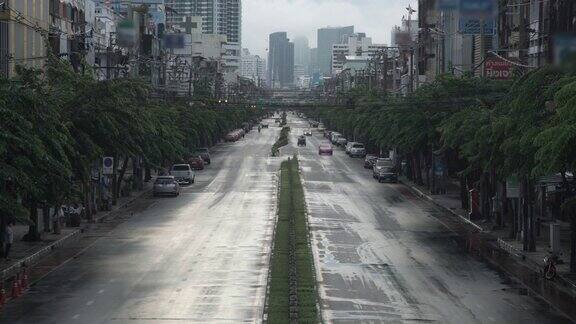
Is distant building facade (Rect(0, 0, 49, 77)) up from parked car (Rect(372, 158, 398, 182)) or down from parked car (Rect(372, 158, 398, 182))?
up

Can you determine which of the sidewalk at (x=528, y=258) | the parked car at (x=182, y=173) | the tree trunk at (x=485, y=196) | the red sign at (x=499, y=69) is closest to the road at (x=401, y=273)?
the sidewalk at (x=528, y=258)

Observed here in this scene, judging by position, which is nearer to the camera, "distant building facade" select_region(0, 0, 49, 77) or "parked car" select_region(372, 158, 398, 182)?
"distant building facade" select_region(0, 0, 49, 77)

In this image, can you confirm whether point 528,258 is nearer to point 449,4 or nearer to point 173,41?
point 449,4

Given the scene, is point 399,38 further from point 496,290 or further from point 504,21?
point 496,290

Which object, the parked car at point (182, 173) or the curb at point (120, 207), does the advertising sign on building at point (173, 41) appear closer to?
the parked car at point (182, 173)

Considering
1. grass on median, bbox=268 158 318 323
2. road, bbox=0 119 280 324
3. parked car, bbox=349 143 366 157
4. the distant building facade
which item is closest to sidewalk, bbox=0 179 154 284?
road, bbox=0 119 280 324

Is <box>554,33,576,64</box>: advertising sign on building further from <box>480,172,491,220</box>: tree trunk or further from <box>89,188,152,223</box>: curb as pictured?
<box>89,188,152,223</box>: curb
